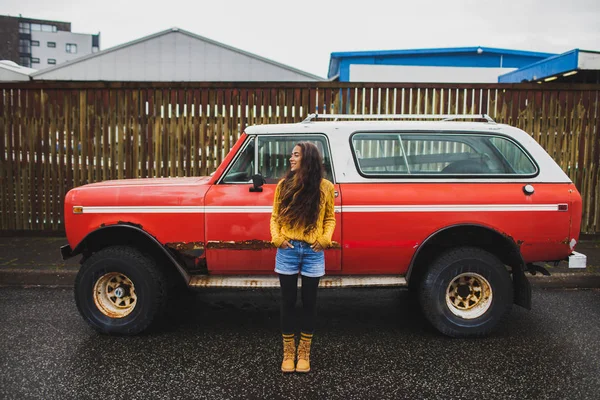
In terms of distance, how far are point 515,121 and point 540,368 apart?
18.0 feet

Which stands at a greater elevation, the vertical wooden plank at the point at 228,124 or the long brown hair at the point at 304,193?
the vertical wooden plank at the point at 228,124

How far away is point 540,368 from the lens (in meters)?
3.97

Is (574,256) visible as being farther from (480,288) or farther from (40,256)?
(40,256)

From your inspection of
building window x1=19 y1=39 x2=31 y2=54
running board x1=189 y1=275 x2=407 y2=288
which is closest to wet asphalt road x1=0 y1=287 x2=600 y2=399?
running board x1=189 y1=275 x2=407 y2=288

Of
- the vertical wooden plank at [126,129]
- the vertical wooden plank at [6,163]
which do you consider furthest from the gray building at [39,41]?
the vertical wooden plank at [126,129]

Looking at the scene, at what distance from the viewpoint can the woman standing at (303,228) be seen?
3648mm

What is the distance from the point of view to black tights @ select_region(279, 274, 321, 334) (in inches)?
149

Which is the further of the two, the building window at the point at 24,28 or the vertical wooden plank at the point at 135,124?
the building window at the point at 24,28

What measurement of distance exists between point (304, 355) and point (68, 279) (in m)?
3.89

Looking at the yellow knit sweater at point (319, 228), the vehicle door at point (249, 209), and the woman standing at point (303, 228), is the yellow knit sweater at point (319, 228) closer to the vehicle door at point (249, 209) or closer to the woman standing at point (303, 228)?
the woman standing at point (303, 228)

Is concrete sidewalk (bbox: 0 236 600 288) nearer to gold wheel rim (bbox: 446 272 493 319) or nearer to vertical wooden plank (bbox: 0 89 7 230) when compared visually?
vertical wooden plank (bbox: 0 89 7 230)

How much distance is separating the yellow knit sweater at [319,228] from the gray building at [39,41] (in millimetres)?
75935

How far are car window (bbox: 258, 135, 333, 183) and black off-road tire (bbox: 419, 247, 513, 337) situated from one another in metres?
1.37

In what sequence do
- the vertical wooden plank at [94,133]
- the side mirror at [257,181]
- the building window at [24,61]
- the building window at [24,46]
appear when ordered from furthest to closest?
the building window at [24,46]
the building window at [24,61]
the vertical wooden plank at [94,133]
the side mirror at [257,181]
